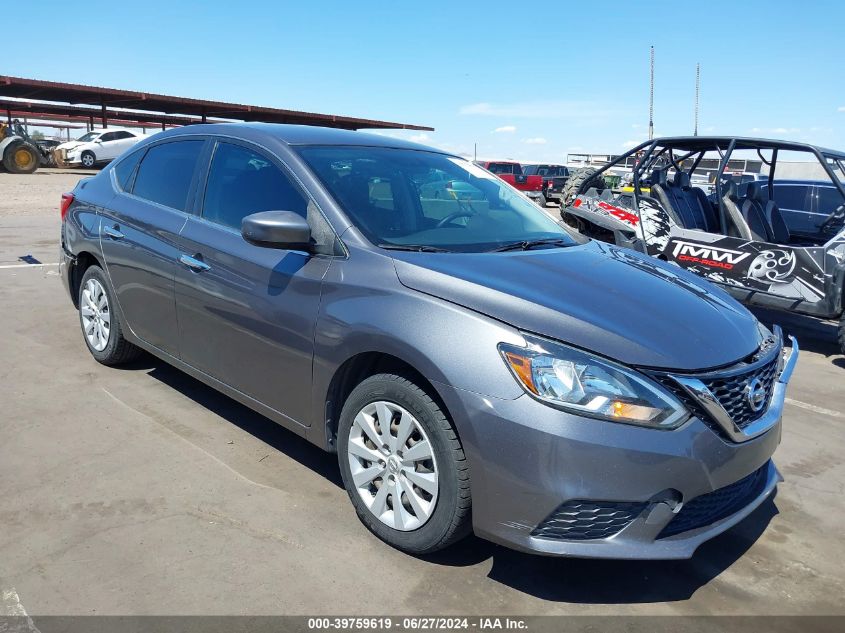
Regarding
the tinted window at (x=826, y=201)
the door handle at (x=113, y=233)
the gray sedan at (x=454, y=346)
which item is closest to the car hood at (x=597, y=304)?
the gray sedan at (x=454, y=346)

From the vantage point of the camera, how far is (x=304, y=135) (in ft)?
12.2

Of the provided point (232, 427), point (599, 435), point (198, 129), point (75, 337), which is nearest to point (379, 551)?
point (599, 435)

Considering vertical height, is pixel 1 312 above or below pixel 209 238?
below

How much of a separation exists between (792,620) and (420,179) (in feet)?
8.52

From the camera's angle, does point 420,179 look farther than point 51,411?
No

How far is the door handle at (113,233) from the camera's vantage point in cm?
438

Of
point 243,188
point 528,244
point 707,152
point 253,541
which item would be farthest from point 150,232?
point 707,152

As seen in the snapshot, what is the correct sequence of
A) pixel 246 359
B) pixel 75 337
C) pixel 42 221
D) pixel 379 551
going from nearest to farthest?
pixel 379 551 → pixel 246 359 → pixel 75 337 → pixel 42 221

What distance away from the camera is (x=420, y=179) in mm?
3779

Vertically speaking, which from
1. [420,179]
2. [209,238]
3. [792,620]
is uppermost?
[420,179]

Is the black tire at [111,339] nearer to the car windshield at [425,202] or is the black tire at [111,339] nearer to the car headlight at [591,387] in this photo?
the car windshield at [425,202]

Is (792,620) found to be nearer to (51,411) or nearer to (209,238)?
(209,238)

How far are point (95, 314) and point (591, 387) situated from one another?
3776mm

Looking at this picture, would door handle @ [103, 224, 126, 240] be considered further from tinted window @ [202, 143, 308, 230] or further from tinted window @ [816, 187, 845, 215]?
tinted window @ [816, 187, 845, 215]
